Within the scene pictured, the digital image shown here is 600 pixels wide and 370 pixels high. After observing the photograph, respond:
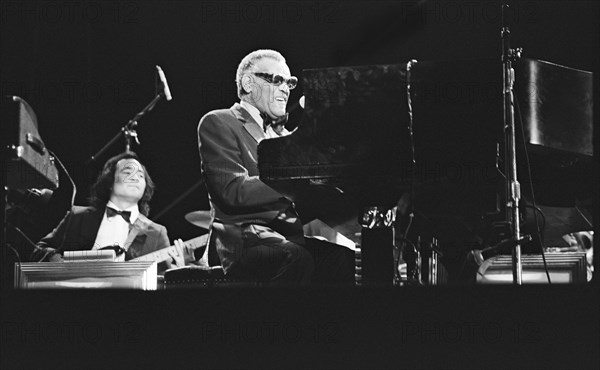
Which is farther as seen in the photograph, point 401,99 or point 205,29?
point 205,29

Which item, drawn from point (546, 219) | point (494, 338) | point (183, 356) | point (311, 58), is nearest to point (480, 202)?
point (546, 219)

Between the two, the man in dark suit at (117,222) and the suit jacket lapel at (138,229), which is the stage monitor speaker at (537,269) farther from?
the suit jacket lapel at (138,229)

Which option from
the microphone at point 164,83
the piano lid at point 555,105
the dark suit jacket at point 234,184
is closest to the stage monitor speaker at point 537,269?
the piano lid at point 555,105

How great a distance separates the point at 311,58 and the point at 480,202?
1085mm

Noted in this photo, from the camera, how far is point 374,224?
491 cm

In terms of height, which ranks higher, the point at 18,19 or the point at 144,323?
the point at 18,19

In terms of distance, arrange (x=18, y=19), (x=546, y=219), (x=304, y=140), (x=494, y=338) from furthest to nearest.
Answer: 1. (x=18, y=19)
2. (x=546, y=219)
3. (x=304, y=140)
4. (x=494, y=338)

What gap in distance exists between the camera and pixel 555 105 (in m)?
4.95

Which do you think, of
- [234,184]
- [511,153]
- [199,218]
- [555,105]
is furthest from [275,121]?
[555,105]

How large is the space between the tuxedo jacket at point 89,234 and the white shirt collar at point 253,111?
27.9 inches

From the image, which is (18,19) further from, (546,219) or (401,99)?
(546,219)

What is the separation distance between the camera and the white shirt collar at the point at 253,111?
5445 millimetres

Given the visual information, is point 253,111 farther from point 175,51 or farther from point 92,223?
point 92,223

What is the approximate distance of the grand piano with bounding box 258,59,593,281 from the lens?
192 inches
